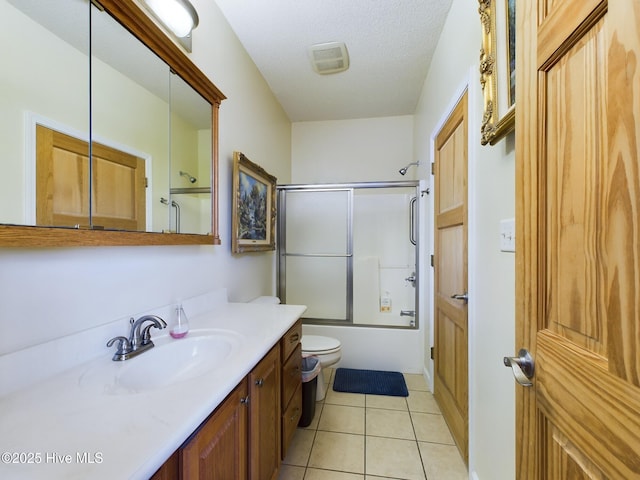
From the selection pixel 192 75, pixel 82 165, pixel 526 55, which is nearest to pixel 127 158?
pixel 82 165

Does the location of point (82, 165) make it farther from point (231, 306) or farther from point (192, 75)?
point (231, 306)

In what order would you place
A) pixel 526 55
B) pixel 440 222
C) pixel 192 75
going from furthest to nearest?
pixel 440 222 < pixel 192 75 < pixel 526 55

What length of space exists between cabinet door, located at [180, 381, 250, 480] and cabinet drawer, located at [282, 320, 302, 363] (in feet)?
1.30

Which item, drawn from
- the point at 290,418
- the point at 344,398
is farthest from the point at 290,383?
the point at 344,398

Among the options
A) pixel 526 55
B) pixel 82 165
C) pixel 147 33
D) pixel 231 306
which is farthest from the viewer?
pixel 231 306

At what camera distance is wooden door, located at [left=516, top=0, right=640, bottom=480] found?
0.39 m

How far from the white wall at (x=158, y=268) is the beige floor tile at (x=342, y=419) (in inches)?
39.6

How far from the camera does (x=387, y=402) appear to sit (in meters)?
2.06

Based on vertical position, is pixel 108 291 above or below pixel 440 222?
below

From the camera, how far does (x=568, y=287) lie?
531mm

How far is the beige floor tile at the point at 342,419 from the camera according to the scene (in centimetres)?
177

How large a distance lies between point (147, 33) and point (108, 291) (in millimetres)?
1000

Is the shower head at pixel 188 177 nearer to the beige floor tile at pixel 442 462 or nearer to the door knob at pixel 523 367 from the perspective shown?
the door knob at pixel 523 367

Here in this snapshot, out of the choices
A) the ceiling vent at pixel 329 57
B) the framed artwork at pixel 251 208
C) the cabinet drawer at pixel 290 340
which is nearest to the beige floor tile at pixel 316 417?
the cabinet drawer at pixel 290 340
